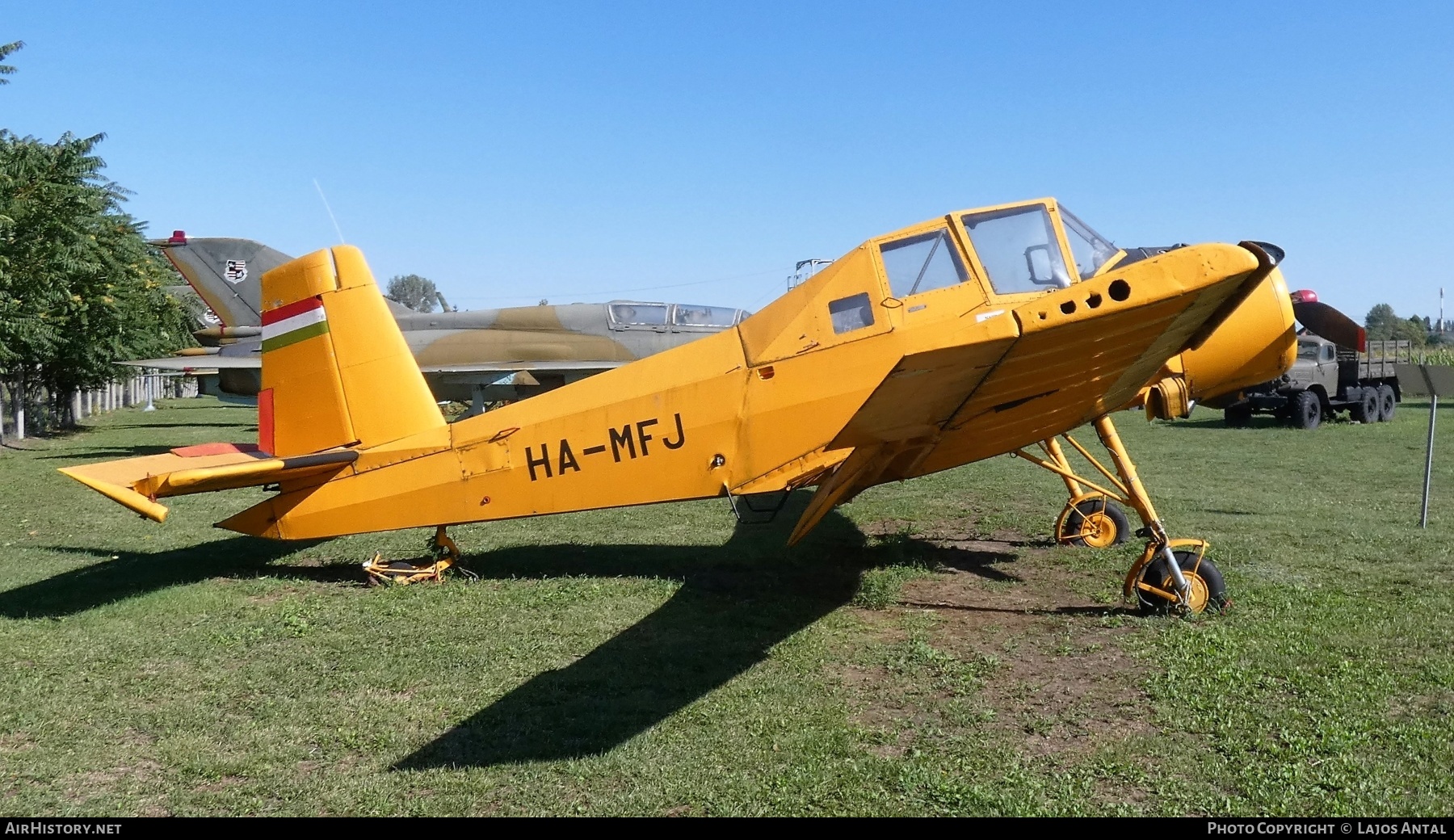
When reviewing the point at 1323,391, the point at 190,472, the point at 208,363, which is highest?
the point at 208,363

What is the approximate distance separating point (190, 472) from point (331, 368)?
1708 mm

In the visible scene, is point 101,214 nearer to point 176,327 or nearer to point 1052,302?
point 176,327

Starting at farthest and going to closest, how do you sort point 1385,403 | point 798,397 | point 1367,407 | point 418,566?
point 1385,403, point 1367,407, point 418,566, point 798,397

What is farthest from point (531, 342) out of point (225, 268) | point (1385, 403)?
point (1385, 403)

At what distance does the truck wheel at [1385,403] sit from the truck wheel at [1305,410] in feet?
10.2

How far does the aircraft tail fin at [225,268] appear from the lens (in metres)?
21.0

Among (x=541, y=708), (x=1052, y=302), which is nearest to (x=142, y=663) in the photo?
(x=541, y=708)

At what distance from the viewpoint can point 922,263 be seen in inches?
242

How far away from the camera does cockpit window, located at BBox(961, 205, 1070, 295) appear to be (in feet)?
19.3

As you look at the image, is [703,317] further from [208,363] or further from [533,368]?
[208,363]

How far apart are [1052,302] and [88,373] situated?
30513 mm

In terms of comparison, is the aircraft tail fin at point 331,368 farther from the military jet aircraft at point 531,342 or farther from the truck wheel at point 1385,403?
the truck wheel at point 1385,403

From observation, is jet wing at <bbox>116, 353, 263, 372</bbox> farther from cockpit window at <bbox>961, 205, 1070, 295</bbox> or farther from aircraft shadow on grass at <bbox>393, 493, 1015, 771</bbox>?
cockpit window at <bbox>961, 205, 1070, 295</bbox>

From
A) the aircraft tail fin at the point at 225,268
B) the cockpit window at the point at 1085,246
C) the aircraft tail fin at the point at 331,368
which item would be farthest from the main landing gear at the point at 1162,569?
the aircraft tail fin at the point at 225,268
